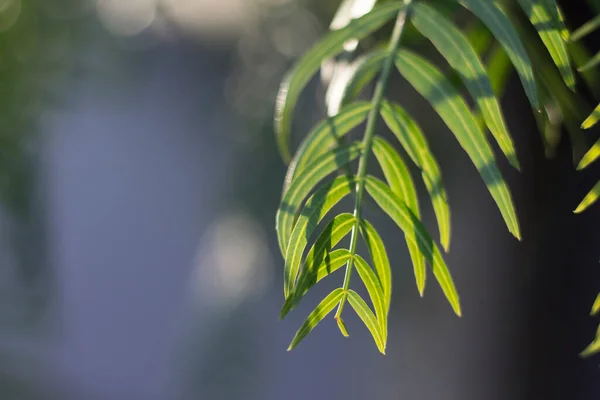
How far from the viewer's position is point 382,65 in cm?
21

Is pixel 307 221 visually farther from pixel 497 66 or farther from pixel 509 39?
pixel 497 66

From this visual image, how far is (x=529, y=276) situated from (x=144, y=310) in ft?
3.22

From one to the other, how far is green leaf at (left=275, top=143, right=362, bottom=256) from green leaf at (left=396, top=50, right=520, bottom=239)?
0.03 metres

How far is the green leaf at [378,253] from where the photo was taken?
18cm

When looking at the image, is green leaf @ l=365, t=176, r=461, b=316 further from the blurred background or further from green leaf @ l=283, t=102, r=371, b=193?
the blurred background

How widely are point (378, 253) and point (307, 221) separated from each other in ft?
0.09

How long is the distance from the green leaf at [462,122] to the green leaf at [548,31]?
0.03 meters

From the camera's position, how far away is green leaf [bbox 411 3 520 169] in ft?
0.59

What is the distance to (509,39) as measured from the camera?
0.58 feet

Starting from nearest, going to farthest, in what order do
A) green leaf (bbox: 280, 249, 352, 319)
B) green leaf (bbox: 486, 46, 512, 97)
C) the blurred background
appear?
green leaf (bbox: 280, 249, 352, 319)
green leaf (bbox: 486, 46, 512, 97)
the blurred background

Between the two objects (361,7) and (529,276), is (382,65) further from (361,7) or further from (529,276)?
(529,276)

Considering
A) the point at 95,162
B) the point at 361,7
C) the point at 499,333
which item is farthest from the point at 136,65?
the point at 361,7

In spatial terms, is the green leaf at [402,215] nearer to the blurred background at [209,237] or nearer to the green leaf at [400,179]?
the green leaf at [400,179]

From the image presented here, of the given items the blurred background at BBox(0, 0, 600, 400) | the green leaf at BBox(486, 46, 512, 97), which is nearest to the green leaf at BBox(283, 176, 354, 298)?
the green leaf at BBox(486, 46, 512, 97)
